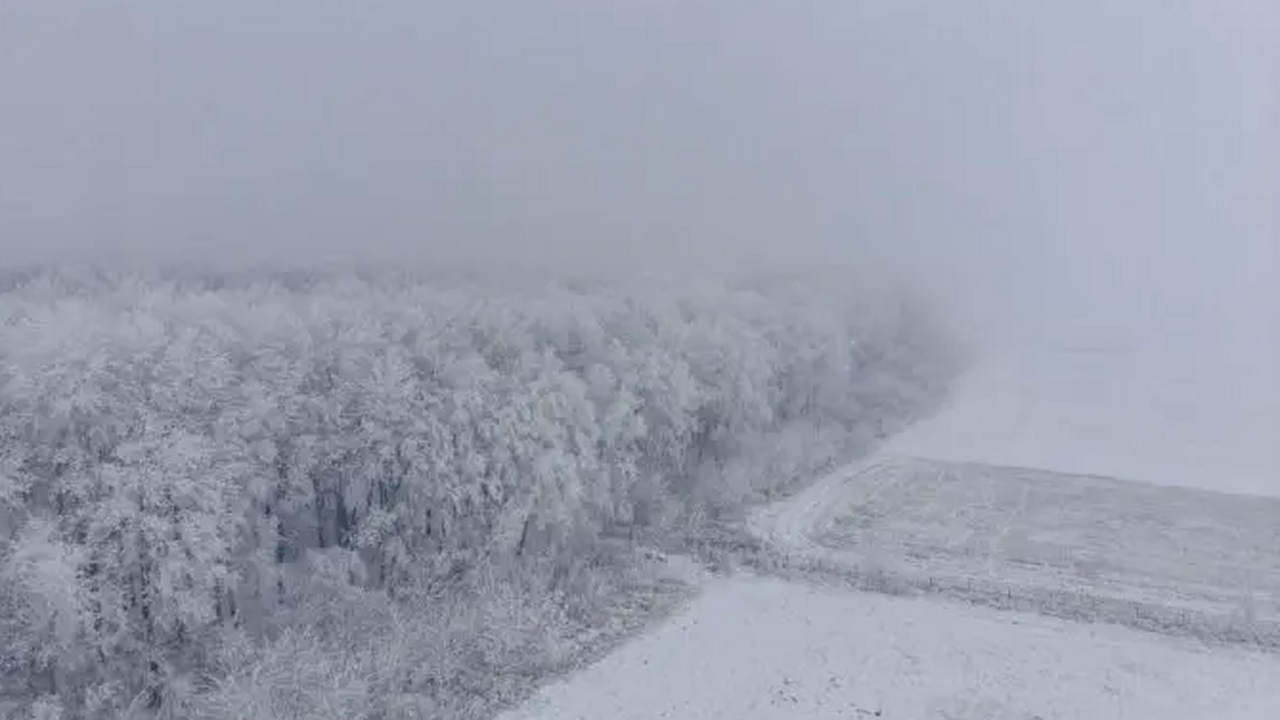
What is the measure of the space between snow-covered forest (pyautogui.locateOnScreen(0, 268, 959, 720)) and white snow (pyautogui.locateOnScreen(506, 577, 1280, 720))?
1.80 m

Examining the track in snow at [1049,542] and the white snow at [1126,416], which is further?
the white snow at [1126,416]

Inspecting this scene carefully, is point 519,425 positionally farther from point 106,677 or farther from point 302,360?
point 106,677

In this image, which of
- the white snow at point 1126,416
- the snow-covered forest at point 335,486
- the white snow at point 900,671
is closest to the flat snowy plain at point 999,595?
the white snow at point 900,671

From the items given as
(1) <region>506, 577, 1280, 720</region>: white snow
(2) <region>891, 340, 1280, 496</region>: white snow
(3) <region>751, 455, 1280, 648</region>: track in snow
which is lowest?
(1) <region>506, 577, 1280, 720</region>: white snow

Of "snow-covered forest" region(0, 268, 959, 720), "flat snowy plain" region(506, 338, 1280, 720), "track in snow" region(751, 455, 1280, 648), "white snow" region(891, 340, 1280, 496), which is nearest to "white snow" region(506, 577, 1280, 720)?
"flat snowy plain" region(506, 338, 1280, 720)

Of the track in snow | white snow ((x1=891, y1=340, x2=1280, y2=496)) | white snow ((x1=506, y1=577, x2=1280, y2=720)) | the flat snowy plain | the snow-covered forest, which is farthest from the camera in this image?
white snow ((x1=891, y1=340, x2=1280, y2=496))

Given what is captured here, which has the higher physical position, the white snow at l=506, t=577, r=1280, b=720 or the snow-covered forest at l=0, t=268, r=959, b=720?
the snow-covered forest at l=0, t=268, r=959, b=720

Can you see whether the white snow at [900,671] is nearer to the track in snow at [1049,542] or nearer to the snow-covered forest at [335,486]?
the track in snow at [1049,542]

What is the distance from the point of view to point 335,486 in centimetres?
2428

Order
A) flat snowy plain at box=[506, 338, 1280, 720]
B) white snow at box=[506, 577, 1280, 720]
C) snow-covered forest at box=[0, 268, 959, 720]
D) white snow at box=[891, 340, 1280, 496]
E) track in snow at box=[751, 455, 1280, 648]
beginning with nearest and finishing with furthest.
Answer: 1. snow-covered forest at box=[0, 268, 959, 720]
2. white snow at box=[506, 577, 1280, 720]
3. flat snowy plain at box=[506, 338, 1280, 720]
4. track in snow at box=[751, 455, 1280, 648]
5. white snow at box=[891, 340, 1280, 496]

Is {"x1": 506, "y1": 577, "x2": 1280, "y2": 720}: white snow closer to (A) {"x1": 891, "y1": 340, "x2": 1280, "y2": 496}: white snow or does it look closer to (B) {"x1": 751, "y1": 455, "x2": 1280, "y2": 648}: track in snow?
(B) {"x1": 751, "y1": 455, "x2": 1280, "y2": 648}: track in snow

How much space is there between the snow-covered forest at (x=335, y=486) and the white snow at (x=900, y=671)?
1.80m

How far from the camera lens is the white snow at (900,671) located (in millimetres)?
20516

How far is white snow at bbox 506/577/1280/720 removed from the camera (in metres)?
20.5
